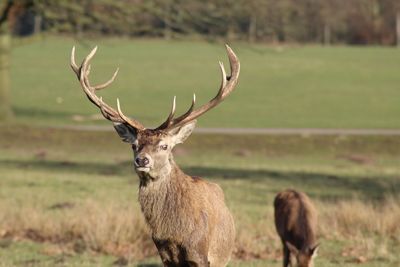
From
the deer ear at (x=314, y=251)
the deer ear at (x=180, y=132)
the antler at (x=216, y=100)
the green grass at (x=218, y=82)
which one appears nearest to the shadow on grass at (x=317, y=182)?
the deer ear at (x=314, y=251)

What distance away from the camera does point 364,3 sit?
91.0 m

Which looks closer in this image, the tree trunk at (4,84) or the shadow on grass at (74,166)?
the shadow on grass at (74,166)

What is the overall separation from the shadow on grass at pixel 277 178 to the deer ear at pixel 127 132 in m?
10.6

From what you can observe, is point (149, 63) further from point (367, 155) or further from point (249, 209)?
point (249, 209)

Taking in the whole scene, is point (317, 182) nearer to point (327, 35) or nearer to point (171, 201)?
point (171, 201)

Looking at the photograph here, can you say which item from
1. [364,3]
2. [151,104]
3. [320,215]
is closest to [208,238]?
[320,215]

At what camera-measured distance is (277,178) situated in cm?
2266

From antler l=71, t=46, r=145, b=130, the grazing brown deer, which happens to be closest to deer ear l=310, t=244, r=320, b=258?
the grazing brown deer

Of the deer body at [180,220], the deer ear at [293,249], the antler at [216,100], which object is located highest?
the antler at [216,100]

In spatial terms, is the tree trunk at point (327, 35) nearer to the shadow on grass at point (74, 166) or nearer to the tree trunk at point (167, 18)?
the tree trunk at point (167, 18)

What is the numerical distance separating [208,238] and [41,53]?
204 feet

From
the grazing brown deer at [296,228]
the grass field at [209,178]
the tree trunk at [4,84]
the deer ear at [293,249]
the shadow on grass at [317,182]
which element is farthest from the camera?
the tree trunk at [4,84]

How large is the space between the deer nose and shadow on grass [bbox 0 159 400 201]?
1100 centimetres

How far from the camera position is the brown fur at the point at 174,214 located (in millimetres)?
8945
